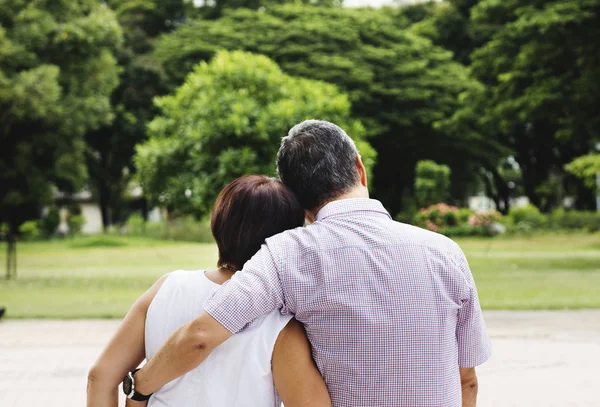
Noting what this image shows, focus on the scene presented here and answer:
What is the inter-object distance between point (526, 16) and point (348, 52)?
1644 cm

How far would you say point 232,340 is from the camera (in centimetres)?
231

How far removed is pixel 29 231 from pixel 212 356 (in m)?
42.6

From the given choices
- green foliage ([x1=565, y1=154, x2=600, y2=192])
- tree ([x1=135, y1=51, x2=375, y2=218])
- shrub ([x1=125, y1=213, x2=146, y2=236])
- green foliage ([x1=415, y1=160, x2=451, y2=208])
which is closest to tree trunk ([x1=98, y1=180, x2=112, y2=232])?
shrub ([x1=125, y1=213, x2=146, y2=236])

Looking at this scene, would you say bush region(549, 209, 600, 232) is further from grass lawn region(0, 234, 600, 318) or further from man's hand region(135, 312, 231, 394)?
man's hand region(135, 312, 231, 394)

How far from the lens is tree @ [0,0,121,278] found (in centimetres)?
2233

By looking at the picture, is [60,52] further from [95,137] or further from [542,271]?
[95,137]

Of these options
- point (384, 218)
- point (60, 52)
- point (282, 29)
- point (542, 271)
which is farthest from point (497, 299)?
point (282, 29)

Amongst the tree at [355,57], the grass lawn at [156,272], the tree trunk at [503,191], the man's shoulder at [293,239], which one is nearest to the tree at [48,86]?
the grass lawn at [156,272]

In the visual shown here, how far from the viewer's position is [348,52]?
120 feet

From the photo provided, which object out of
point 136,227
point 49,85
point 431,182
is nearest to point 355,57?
point 431,182

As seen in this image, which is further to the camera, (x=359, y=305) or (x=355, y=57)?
(x=355, y=57)

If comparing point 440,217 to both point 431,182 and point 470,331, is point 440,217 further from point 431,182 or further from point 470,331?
point 470,331

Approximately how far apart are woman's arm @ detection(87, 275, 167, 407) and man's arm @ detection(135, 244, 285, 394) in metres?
0.17

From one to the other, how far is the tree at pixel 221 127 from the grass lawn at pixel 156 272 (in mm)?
2125
